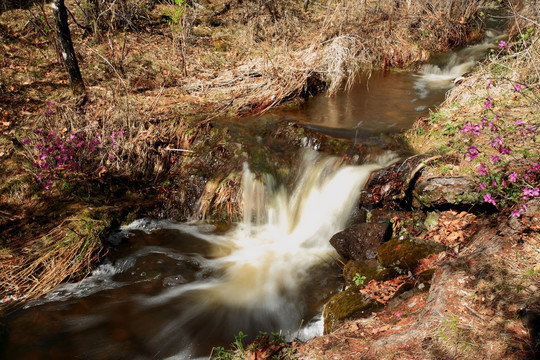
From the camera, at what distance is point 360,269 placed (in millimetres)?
4590

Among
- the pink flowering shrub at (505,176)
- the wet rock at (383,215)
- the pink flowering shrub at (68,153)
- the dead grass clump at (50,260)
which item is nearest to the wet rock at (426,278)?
the pink flowering shrub at (505,176)

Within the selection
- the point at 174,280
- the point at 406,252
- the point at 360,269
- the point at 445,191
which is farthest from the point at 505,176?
the point at 174,280

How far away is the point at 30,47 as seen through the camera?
907 centimetres

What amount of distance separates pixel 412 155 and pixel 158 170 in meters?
4.86

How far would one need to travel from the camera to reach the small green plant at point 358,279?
437cm

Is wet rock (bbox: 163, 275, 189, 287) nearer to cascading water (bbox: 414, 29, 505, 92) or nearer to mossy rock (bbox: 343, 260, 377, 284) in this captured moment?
mossy rock (bbox: 343, 260, 377, 284)

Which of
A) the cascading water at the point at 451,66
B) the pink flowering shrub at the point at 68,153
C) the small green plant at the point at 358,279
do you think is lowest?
the small green plant at the point at 358,279

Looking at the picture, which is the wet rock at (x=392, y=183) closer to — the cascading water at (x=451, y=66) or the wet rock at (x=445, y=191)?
the wet rock at (x=445, y=191)

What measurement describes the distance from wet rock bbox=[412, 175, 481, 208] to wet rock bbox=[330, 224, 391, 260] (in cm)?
67

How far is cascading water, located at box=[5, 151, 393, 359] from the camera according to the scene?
4.12 m

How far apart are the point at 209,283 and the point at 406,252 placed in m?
2.86

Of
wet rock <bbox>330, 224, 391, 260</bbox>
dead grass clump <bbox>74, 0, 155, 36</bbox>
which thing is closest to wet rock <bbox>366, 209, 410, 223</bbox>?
wet rock <bbox>330, 224, 391, 260</bbox>

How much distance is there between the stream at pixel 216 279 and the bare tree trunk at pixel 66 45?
12.3ft

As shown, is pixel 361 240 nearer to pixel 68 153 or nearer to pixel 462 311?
pixel 462 311
